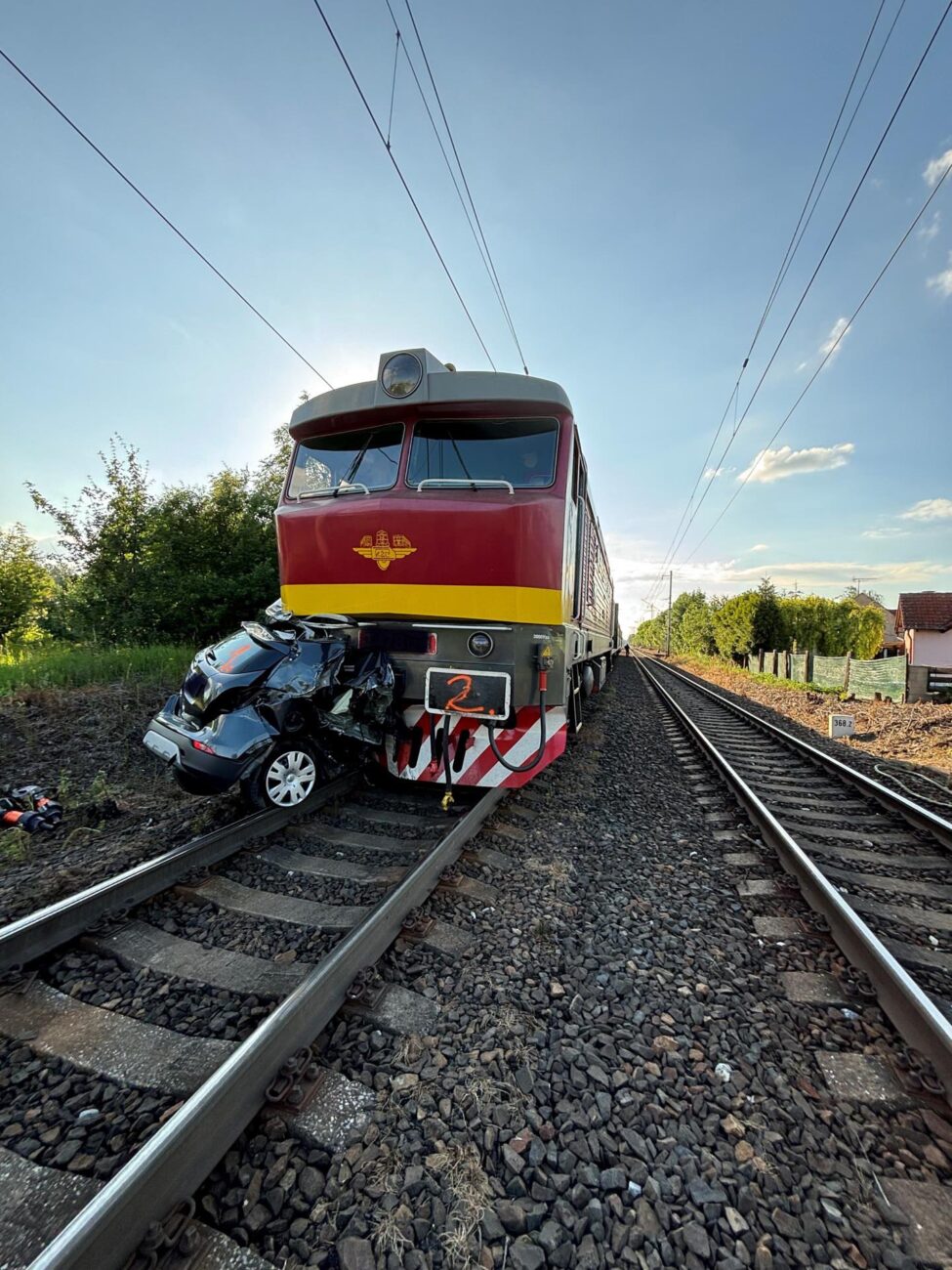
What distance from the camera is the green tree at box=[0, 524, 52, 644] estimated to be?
1902 centimetres

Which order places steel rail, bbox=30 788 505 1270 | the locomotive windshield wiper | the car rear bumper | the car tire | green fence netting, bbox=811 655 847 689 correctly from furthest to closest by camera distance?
green fence netting, bbox=811 655 847 689 < the locomotive windshield wiper < the car tire < the car rear bumper < steel rail, bbox=30 788 505 1270

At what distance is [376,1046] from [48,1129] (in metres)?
1.02

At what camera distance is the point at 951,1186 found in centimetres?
162

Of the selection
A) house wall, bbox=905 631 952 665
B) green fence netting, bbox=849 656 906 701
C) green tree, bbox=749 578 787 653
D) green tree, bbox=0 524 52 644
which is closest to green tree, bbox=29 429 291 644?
green tree, bbox=0 524 52 644

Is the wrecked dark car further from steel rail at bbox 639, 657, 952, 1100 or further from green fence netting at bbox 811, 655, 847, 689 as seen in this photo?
green fence netting at bbox 811, 655, 847, 689

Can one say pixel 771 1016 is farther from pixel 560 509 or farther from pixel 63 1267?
pixel 560 509

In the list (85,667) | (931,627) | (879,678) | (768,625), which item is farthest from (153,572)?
(931,627)

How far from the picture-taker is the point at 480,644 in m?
4.23

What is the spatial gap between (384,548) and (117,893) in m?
2.81

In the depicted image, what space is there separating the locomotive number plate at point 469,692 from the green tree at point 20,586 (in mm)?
19854

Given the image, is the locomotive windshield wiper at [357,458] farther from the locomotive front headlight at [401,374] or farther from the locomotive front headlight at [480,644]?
the locomotive front headlight at [480,644]

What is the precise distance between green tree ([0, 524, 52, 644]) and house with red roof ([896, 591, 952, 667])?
39921mm

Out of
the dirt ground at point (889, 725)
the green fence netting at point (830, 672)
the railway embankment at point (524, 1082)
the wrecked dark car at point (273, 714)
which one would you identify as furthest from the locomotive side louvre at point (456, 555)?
the green fence netting at point (830, 672)

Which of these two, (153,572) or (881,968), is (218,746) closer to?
(881,968)
